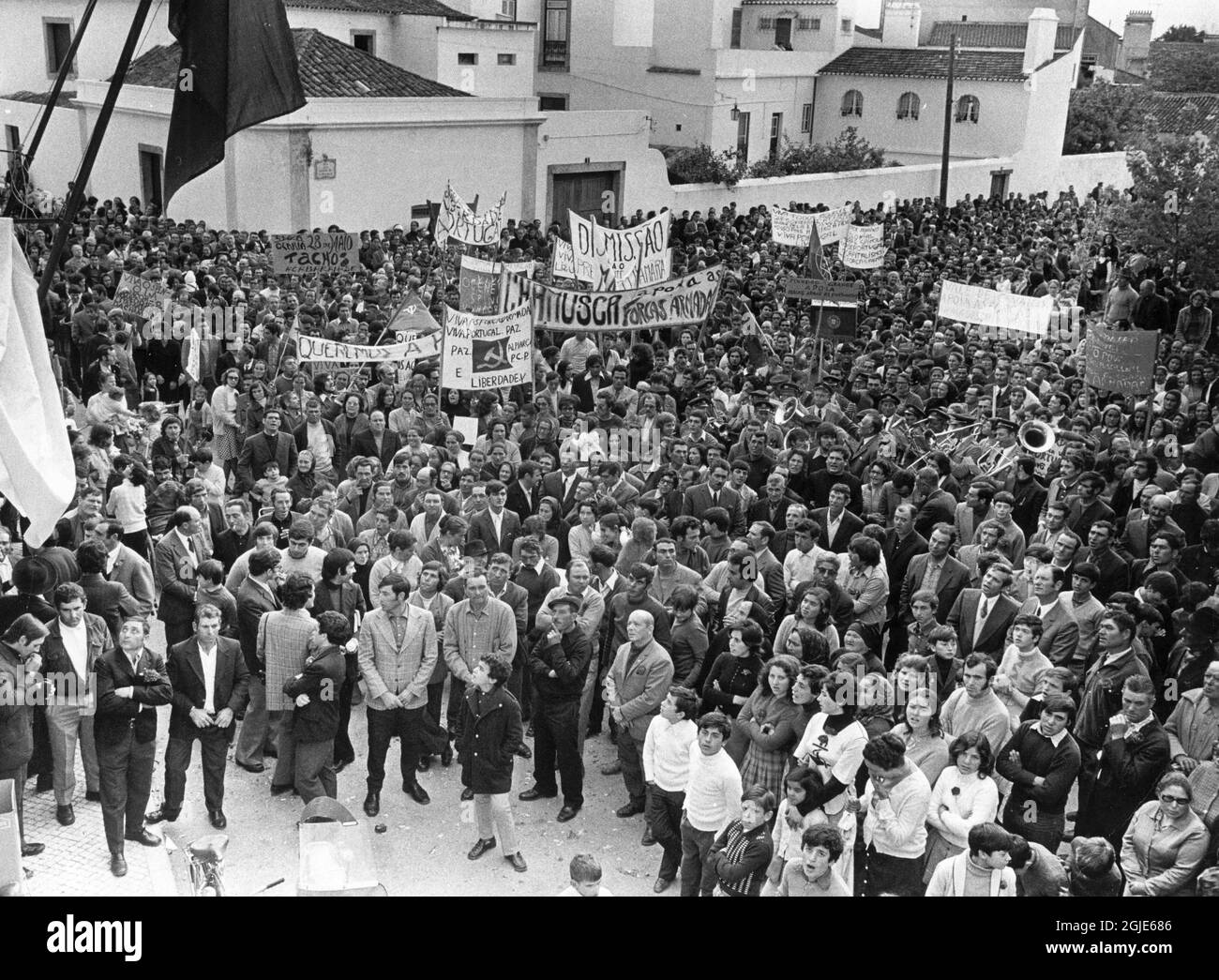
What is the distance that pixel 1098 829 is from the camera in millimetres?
7340

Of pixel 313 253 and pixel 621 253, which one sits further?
pixel 313 253

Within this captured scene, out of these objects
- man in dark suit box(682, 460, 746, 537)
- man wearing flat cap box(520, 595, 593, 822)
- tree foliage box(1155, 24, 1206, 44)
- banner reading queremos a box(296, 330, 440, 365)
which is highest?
tree foliage box(1155, 24, 1206, 44)

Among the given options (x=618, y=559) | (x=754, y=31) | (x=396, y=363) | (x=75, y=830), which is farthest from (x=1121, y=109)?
(x=75, y=830)

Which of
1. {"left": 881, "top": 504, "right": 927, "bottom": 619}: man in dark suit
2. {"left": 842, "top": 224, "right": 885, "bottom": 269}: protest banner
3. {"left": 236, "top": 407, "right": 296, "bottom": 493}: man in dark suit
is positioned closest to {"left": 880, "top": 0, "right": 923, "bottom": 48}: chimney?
{"left": 842, "top": 224, "right": 885, "bottom": 269}: protest banner

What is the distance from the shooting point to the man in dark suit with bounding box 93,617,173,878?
7395 mm

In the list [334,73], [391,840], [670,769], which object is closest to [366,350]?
[391,840]

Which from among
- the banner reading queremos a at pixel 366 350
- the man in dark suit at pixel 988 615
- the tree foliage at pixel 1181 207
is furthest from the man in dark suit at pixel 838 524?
the tree foliage at pixel 1181 207

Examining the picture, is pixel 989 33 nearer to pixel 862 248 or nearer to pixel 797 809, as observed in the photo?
pixel 862 248

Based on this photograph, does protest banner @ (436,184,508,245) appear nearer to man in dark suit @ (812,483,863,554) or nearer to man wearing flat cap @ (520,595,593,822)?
man in dark suit @ (812,483,863,554)

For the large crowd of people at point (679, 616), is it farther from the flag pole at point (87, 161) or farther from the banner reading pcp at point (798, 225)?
the banner reading pcp at point (798, 225)

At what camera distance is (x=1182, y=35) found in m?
44.2

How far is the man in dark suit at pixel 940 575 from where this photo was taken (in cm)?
910

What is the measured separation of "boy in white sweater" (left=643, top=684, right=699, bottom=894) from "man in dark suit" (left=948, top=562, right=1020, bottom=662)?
212 cm

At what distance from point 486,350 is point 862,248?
428 inches
